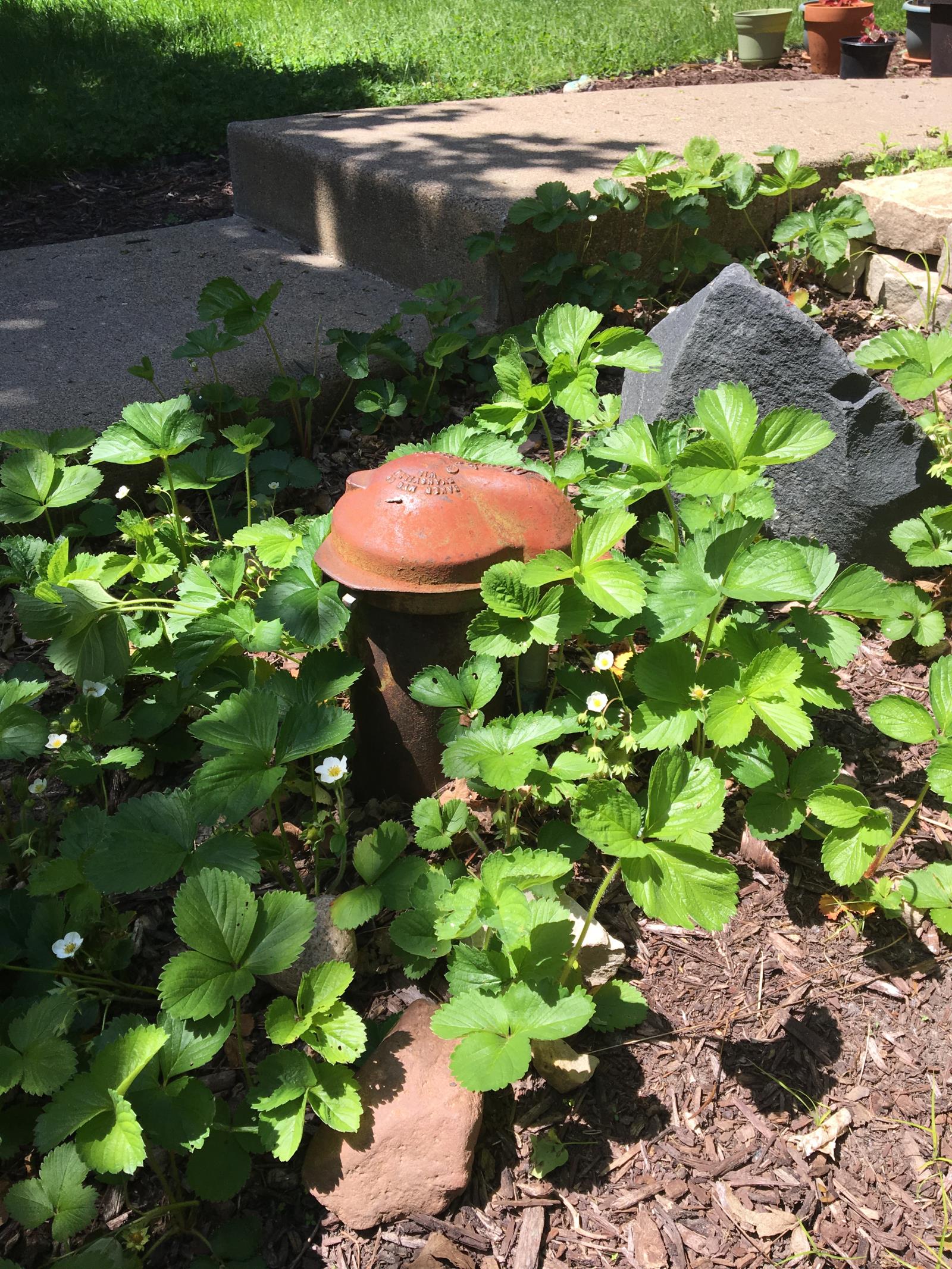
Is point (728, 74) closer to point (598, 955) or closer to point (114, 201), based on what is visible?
point (114, 201)

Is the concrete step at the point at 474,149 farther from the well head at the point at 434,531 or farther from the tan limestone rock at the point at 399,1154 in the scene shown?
the tan limestone rock at the point at 399,1154

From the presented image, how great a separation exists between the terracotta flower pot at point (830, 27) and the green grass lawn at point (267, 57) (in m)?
0.73

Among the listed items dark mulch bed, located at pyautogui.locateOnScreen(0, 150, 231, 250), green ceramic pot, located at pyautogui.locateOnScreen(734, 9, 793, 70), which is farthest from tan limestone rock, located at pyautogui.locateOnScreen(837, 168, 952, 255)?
green ceramic pot, located at pyautogui.locateOnScreen(734, 9, 793, 70)

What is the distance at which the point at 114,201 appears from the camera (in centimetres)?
552

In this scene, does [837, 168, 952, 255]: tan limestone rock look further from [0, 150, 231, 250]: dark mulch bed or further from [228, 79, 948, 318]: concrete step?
[0, 150, 231, 250]: dark mulch bed

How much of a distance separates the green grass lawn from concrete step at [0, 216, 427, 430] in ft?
5.23

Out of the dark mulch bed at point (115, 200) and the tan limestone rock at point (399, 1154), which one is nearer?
the tan limestone rock at point (399, 1154)

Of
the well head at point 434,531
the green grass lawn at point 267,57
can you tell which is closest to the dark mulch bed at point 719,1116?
the well head at point 434,531

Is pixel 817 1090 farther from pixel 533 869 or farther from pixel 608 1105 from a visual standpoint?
pixel 533 869

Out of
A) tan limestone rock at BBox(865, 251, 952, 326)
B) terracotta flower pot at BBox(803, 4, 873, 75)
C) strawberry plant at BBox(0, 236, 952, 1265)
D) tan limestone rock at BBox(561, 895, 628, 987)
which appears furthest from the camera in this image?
terracotta flower pot at BBox(803, 4, 873, 75)

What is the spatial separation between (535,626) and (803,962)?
85cm

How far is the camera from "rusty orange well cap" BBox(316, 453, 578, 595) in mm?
1875

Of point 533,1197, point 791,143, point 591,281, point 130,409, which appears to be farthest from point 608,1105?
point 791,143

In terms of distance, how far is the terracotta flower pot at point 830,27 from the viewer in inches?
296
